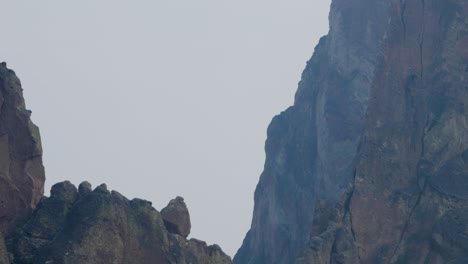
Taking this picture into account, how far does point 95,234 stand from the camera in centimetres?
8312

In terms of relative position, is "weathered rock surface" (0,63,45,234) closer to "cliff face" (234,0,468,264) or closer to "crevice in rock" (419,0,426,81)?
"cliff face" (234,0,468,264)

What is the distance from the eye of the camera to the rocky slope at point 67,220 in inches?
3221

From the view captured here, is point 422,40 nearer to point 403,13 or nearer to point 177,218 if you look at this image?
point 403,13

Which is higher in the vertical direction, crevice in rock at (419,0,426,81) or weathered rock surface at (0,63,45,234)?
crevice in rock at (419,0,426,81)

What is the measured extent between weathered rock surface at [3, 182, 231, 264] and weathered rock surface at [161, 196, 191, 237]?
358 centimetres

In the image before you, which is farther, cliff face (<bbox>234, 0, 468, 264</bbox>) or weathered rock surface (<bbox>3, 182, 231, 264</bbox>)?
cliff face (<bbox>234, 0, 468, 264</bbox>)

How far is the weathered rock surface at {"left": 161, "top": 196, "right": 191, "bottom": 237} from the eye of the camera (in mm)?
96000

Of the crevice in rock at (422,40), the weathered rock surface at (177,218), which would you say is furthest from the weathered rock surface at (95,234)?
the crevice in rock at (422,40)

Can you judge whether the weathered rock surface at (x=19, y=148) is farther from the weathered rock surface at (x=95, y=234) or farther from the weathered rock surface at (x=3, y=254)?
the weathered rock surface at (x=3, y=254)

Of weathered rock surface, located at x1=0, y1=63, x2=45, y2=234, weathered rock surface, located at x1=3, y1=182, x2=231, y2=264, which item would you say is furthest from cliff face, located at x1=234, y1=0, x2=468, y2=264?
weathered rock surface, located at x1=0, y1=63, x2=45, y2=234

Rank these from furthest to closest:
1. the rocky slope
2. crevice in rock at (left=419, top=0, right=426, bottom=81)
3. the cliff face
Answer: crevice in rock at (left=419, top=0, right=426, bottom=81), the cliff face, the rocky slope

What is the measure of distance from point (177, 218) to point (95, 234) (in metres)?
14.5

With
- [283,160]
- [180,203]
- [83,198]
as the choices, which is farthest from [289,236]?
[83,198]

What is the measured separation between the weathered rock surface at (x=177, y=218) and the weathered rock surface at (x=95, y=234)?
358 centimetres
